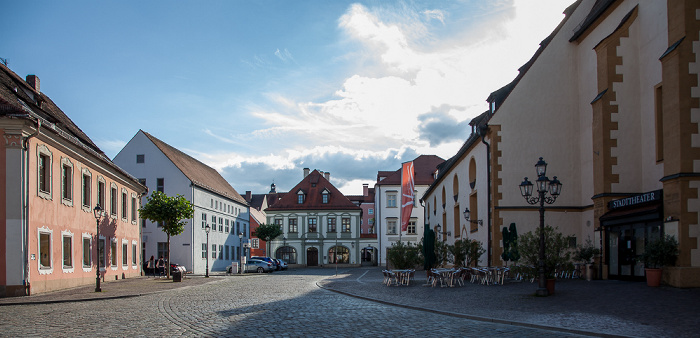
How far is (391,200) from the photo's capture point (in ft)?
250

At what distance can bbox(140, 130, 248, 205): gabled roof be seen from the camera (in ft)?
176

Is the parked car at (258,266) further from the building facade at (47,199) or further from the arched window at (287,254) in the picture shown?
the arched window at (287,254)

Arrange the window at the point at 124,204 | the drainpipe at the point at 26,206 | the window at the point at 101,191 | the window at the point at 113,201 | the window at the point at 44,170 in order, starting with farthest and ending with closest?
the window at the point at 124,204 < the window at the point at 113,201 < the window at the point at 101,191 < the window at the point at 44,170 < the drainpipe at the point at 26,206

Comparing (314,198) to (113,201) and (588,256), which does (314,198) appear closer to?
(113,201)

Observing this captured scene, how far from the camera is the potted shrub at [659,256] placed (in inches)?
703

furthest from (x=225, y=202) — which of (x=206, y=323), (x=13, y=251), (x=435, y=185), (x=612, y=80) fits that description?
(x=206, y=323)

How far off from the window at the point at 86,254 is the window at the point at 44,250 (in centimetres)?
477

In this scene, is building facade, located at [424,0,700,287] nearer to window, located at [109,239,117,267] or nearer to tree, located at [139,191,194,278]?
tree, located at [139,191,194,278]

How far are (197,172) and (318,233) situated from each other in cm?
2089

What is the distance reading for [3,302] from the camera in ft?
62.6

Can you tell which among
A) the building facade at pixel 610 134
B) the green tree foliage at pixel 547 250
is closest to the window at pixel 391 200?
the building facade at pixel 610 134

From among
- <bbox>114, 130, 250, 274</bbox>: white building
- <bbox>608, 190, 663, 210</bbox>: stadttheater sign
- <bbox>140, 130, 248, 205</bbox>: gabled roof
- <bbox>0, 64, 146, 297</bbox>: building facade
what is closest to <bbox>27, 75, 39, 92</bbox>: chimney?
<bbox>0, 64, 146, 297</bbox>: building facade

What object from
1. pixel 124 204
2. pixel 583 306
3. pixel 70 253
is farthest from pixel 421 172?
pixel 583 306

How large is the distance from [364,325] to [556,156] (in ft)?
59.6
